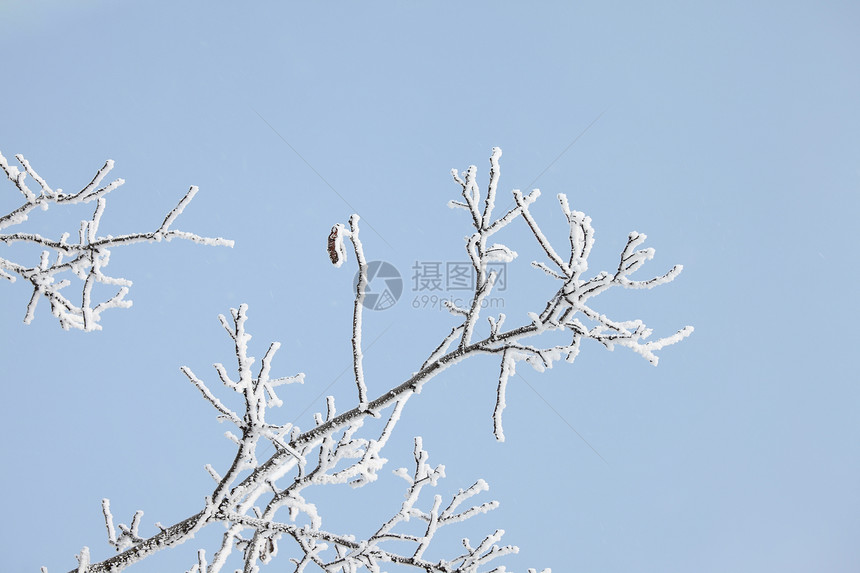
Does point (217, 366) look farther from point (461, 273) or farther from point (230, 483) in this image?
point (461, 273)

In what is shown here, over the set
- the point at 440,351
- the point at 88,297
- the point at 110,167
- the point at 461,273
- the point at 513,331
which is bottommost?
the point at 513,331

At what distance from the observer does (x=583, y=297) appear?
247 centimetres

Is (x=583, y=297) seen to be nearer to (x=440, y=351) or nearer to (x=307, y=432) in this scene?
(x=440, y=351)

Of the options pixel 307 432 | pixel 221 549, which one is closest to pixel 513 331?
pixel 307 432

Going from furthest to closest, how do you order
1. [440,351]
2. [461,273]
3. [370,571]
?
[461,273]
[370,571]
[440,351]

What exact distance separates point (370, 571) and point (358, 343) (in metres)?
1.49

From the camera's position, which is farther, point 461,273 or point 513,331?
point 461,273

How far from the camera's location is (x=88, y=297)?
120 inches

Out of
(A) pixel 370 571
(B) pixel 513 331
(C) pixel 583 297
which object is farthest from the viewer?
(A) pixel 370 571

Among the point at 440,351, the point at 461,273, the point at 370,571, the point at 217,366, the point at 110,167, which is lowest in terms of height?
the point at 370,571

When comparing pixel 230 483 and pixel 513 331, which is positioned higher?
pixel 230 483

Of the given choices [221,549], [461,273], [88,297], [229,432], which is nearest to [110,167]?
[88,297]

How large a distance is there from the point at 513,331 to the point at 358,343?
2.41 ft

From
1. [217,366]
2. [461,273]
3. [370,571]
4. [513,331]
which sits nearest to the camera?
[513,331]
